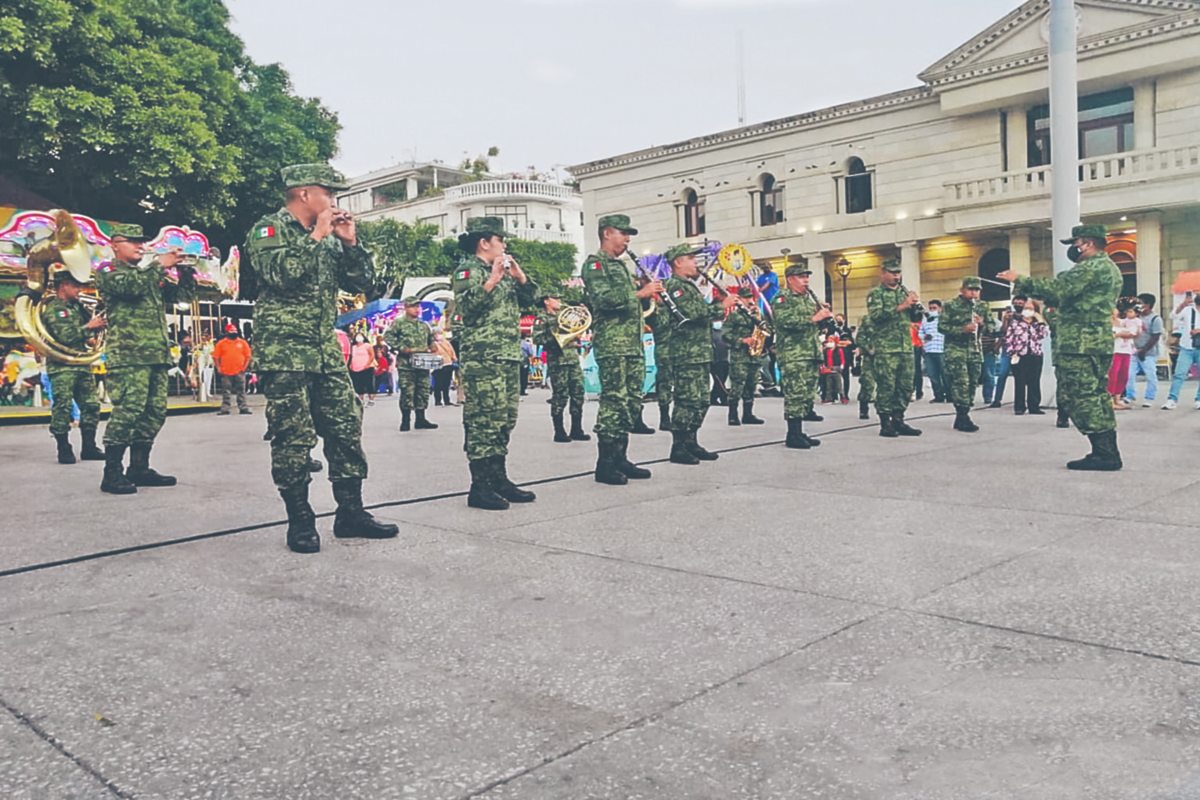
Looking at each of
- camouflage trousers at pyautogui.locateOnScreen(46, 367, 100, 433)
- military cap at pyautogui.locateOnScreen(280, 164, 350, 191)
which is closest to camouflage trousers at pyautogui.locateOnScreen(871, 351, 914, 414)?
military cap at pyautogui.locateOnScreen(280, 164, 350, 191)

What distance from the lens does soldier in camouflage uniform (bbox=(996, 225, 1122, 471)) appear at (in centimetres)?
723

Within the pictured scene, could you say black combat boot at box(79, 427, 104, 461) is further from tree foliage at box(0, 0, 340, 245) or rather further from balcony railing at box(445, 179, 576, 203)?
balcony railing at box(445, 179, 576, 203)

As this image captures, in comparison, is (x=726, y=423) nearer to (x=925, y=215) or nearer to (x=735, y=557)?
(x=735, y=557)

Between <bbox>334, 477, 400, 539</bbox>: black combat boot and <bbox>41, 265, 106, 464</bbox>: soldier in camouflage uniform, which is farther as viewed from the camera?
<bbox>41, 265, 106, 464</bbox>: soldier in camouflage uniform

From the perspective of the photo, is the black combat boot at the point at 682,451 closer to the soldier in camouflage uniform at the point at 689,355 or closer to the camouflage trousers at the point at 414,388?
the soldier in camouflage uniform at the point at 689,355

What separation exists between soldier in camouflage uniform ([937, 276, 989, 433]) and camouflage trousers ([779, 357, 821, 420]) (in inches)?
88.7

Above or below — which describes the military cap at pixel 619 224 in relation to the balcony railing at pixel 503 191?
below

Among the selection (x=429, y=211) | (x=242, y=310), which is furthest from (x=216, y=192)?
(x=429, y=211)

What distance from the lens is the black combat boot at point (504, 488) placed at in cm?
628

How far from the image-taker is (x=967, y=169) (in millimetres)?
29234

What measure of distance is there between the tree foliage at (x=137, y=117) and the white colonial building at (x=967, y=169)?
16235 millimetres

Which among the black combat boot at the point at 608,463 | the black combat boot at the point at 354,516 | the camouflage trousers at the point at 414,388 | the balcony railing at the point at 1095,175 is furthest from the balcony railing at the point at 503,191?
the black combat boot at the point at 354,516

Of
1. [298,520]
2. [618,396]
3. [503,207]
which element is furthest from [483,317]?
[503,207]

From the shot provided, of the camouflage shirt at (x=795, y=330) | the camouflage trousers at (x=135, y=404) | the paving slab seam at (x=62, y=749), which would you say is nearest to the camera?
the paving slab seam at (x=62, y=749)
